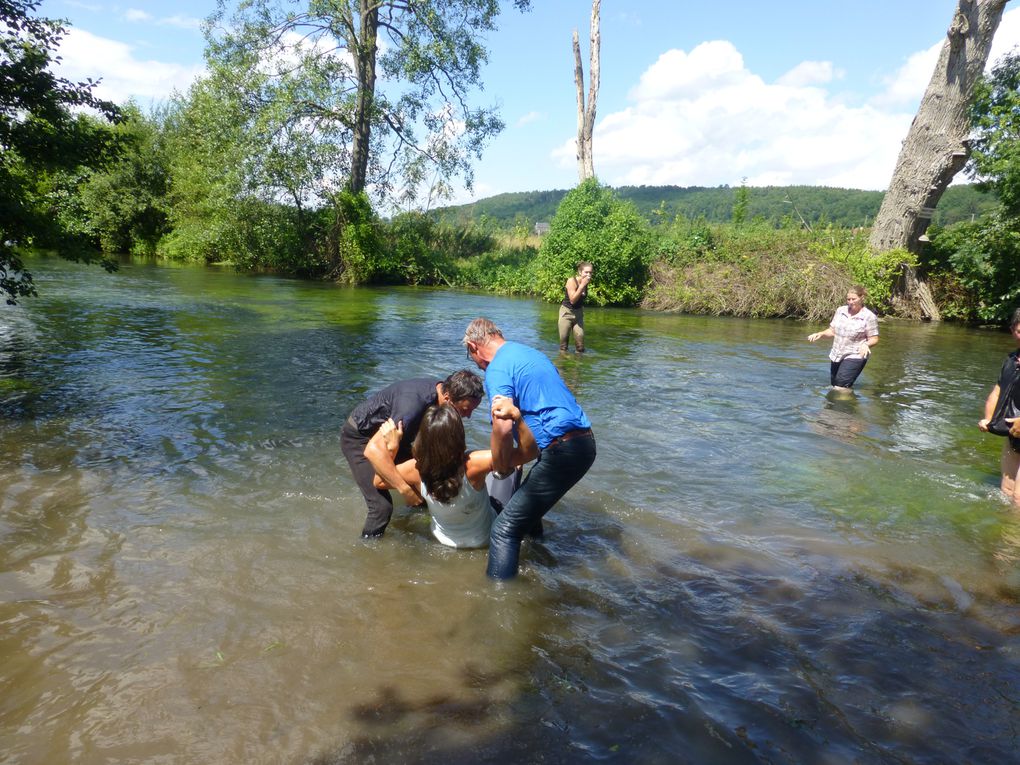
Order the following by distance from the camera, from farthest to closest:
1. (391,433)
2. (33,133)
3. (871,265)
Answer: (871,265)
(33,133)
(391,433)

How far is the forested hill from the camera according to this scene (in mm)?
27484

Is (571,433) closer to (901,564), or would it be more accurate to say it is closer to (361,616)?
(361,616)

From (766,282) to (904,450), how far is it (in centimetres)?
1650

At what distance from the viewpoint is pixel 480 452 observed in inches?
198

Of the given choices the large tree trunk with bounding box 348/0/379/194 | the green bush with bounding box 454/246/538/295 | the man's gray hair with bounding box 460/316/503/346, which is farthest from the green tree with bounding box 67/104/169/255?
the man's gray hair with bounding box 460/316/503/346

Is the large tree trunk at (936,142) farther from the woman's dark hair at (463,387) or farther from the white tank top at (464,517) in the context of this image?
the woman's dark hair at (463,387)

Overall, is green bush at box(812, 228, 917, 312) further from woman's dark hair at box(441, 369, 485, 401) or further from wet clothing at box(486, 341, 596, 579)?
woman's dark hair at box(441, 369, 485, 401)

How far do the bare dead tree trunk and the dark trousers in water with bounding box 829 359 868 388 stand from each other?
2268 centimetres

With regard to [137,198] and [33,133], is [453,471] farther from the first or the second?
[137,198]

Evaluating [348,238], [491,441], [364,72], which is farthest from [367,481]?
[364,72]

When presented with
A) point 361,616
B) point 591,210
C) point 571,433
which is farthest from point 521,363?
point 591,210

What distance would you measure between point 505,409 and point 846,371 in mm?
8995

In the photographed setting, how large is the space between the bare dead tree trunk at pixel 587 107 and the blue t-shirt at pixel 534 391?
95.8 ft

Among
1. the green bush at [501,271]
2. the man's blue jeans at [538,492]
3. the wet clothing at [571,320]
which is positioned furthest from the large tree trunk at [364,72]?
the man's blue jeans at [538,492]
